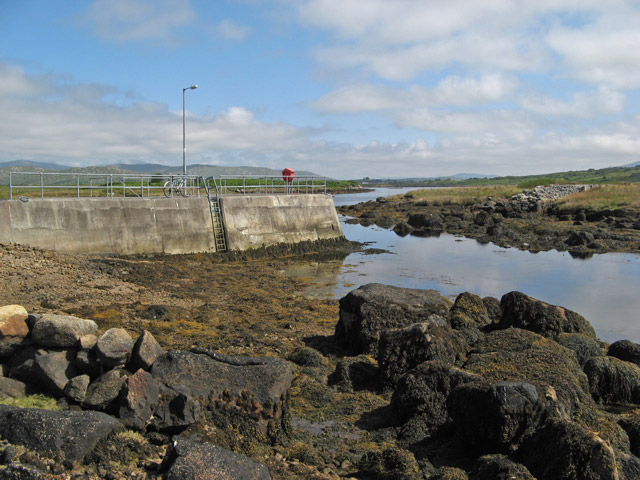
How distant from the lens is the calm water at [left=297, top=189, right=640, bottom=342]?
55.2 ft

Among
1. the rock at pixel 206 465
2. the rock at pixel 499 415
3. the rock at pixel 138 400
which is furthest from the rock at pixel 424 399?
the rock at pixel 138 400

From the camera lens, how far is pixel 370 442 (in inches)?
279

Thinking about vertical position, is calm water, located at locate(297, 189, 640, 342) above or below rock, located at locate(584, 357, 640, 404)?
below

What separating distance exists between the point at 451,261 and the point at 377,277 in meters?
6.25

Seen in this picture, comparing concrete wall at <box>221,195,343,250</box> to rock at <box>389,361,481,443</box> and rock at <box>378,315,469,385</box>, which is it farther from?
rock at <box>389,361,481,443</box>

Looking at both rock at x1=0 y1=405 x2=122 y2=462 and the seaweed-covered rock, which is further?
the seaweed-covered rock

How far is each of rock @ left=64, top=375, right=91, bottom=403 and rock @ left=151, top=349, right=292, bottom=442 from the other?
0.96 m

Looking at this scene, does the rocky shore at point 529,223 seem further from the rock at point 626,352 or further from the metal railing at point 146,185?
the rock at point 626,352

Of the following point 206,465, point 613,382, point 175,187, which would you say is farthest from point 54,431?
point 175,187

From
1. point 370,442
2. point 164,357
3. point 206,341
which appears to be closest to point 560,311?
point 370,442

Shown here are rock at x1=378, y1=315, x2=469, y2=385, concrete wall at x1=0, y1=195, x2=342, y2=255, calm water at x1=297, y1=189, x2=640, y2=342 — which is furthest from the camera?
concrete wall at x1=0, y1=195, x2=342, y2=255

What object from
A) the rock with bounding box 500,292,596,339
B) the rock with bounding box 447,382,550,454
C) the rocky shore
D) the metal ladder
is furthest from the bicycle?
the rock with bounding box 447,382,550,454

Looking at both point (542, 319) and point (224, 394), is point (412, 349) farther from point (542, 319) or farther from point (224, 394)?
point (224, 394)

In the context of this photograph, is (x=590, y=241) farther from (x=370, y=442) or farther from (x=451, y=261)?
(x=370, y=442)
